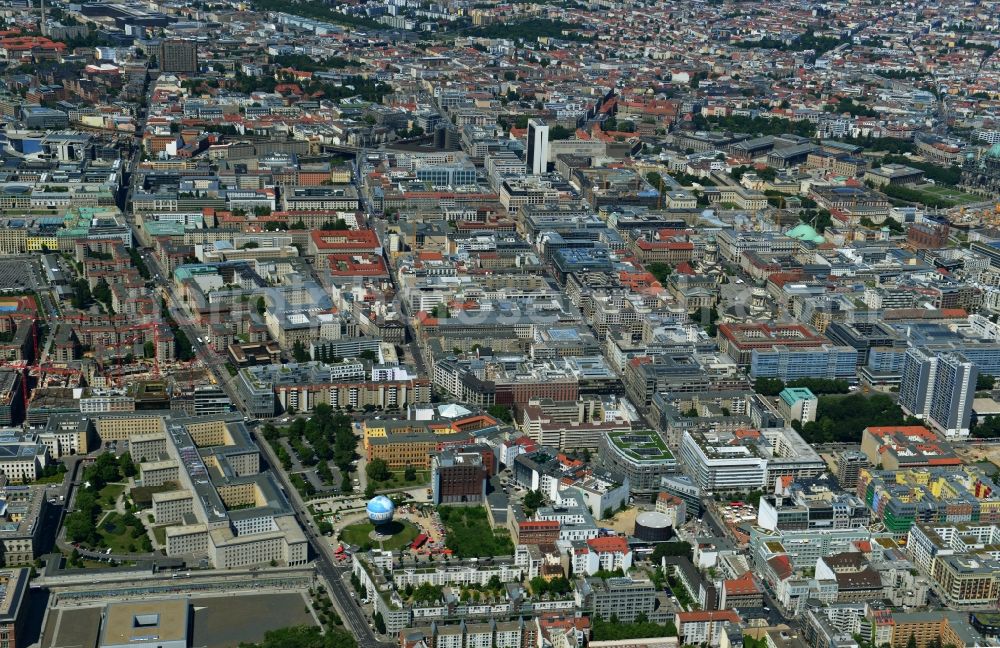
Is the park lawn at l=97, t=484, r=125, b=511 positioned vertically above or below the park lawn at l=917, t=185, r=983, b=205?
below

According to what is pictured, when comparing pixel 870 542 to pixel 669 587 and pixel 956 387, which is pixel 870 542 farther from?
pixel 956 387

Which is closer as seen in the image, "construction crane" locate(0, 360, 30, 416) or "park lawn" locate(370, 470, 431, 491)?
"park lawn" locate(370, 470, 431, 491)

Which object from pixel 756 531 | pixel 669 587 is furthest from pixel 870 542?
pixel 669 587

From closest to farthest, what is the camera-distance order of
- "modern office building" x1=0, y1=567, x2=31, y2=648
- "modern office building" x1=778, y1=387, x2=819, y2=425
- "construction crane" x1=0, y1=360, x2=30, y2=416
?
"modern office building" x1=0, y1=567, x2=31, y2=648 → "construction crane" x1=0, y1=360, x2=30, y2=416 → "modern office building" x1=778, y1=387, x2=819, y2=425

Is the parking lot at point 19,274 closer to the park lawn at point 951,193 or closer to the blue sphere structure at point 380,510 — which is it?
the blue sphere structure at point 380,510

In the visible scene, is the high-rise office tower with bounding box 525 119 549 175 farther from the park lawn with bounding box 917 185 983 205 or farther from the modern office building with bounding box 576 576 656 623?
the modern office building with bounding box 576 576 656 623

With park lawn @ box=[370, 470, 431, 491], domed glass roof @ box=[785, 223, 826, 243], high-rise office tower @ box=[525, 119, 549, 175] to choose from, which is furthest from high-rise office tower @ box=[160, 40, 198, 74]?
park lawn @ box=[370, 470, 431, 491]

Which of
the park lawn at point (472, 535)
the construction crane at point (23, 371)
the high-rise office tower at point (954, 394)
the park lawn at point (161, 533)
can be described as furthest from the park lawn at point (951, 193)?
the park lawn at point (161, 533)
